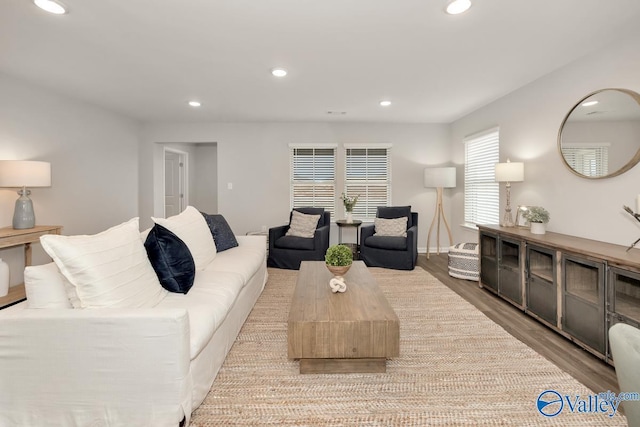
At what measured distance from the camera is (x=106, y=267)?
1706 mm

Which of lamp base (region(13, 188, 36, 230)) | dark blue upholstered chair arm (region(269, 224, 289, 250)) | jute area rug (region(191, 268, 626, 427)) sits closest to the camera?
jute area rug (region(191, 268, 626, 427))

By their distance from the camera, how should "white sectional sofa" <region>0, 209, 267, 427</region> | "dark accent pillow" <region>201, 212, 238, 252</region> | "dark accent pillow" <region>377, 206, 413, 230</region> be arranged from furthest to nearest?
"dark accent pillow" <region>377, 206, 413, 230</region>
"dark accent pillow" <region>201, 212, 238, 252</region>
"white sectional sofa" <region>0, 209, 267, 427</region>

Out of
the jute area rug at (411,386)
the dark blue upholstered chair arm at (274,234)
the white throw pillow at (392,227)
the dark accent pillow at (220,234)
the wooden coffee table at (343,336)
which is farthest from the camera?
the white throw pillow at (392,227)

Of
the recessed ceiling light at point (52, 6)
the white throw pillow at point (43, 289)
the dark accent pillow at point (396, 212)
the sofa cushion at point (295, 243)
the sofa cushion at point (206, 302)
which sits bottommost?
the sofa cushion at point (206, 302)

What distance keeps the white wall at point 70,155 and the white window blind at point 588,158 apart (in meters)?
5.87

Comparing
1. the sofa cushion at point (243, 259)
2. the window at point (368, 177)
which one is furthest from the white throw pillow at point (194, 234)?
the window at point (368, 177)

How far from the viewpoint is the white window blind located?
279 cm

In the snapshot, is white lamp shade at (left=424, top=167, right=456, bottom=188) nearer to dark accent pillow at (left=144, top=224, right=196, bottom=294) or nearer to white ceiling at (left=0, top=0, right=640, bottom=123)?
white ceiling at (left=0, top=0, right=640, bottom=123)

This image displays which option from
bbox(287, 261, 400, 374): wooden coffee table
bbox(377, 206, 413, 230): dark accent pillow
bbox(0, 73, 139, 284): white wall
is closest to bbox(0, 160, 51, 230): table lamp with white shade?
bbox(0, 73, 139, 284): white wall

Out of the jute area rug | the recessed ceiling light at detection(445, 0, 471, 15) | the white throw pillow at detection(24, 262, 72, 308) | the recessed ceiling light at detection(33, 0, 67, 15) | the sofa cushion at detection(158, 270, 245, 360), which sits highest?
the recessed ceiling light at detection(33, 0, 67, 15)

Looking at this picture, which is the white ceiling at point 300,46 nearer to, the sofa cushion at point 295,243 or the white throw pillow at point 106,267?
the white throw pillow at point 106,267

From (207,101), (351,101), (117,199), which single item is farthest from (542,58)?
(117,199)

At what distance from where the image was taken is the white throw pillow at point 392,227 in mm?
5059

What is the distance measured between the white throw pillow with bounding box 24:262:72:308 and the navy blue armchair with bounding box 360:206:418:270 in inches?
151
